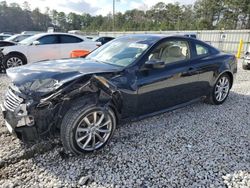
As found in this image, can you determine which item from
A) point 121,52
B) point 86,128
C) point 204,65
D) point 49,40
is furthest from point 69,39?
point 86,128

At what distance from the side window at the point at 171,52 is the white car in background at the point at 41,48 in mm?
5304

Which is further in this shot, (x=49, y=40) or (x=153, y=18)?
(x=153, y=18)

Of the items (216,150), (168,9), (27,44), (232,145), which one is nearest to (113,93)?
(216,150)

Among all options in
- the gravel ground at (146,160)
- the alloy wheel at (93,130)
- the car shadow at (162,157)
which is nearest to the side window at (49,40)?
the gravel ground at (146,160)

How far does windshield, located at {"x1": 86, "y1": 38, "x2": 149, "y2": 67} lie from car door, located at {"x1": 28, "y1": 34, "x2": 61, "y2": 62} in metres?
4.61

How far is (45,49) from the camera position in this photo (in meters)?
7.80

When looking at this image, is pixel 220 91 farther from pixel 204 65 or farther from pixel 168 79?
pixel 168 79

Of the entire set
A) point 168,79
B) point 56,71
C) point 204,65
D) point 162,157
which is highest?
point 56,71

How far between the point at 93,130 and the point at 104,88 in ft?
1.80

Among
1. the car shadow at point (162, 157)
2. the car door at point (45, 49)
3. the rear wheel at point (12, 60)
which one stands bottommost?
the car shadow at point (162, 157)

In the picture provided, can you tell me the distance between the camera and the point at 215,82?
4.37m

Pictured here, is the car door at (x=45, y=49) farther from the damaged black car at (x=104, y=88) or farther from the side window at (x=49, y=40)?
the damaged black car at (x=104, y=88)

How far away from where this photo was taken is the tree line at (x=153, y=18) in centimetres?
3891

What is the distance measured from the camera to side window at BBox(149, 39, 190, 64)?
3406 mm
